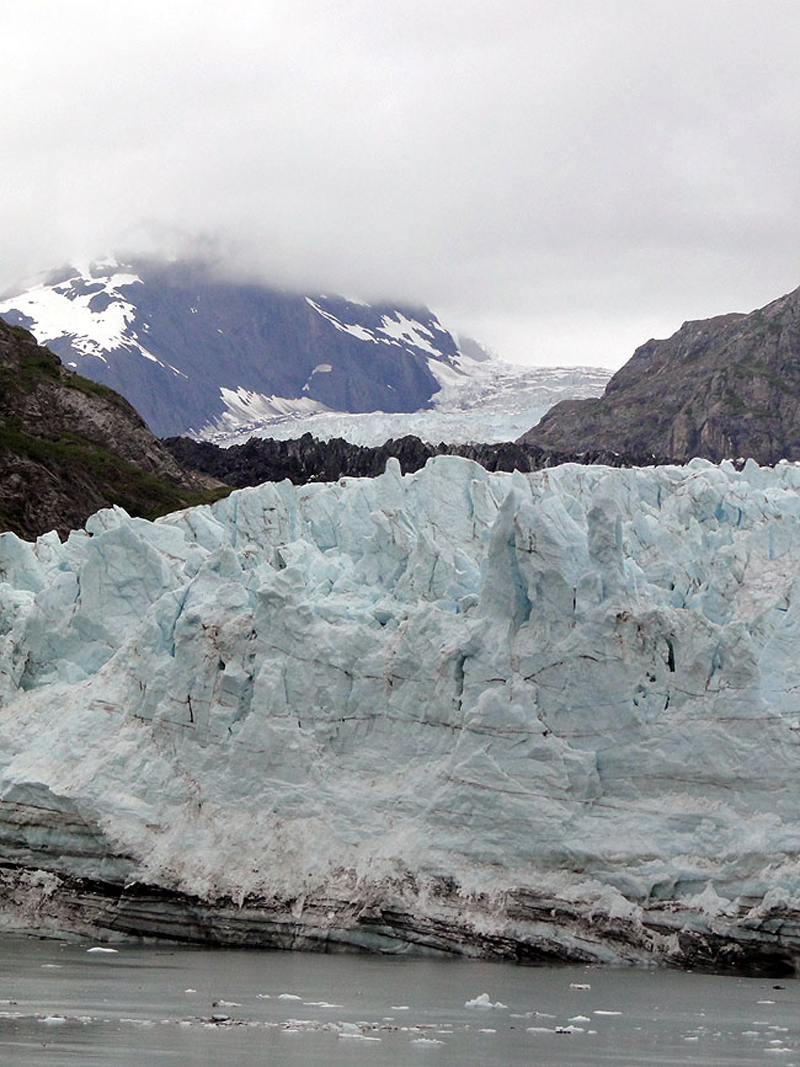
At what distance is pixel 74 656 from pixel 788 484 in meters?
19.3

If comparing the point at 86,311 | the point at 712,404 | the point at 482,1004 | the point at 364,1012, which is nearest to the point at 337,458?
the point at 712,404

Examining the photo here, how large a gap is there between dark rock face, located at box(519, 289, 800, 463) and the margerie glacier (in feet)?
269

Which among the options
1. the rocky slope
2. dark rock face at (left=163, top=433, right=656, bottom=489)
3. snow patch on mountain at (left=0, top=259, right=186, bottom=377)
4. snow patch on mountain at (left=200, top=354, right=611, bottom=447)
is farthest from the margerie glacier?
snow patch on mountain at (left=0, top=259, right=186, bottom=377)

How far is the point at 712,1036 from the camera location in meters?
17.1

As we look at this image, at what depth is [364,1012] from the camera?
18141mm

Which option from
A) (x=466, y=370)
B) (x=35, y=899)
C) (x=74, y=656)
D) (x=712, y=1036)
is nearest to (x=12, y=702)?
(x=74, y=656)

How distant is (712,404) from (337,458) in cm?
4378

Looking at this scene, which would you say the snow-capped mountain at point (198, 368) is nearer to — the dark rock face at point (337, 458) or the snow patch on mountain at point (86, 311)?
the snow patch on mountain at point (86, 311)

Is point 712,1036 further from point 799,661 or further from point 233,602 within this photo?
point 233,602

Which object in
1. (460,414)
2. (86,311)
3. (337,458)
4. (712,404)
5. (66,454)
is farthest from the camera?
(86,311)

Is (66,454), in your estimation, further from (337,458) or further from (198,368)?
(198,368)

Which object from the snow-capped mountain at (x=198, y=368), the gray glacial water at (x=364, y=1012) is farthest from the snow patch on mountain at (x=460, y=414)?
the gray glacial water at (x=364, y=1012)

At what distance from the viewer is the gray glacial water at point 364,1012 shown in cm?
1562

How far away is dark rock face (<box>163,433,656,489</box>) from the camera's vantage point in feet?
250
